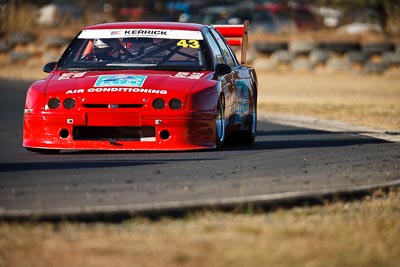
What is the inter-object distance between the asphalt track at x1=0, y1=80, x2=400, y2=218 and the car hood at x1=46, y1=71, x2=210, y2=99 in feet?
1.87

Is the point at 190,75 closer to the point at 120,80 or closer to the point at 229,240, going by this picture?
the point at 120,80

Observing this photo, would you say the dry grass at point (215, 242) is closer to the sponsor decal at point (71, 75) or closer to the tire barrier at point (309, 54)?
the sponsor decal at point (71, 75)

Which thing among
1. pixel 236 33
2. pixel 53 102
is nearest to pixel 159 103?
pixel 53 102

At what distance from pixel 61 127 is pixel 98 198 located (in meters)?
3.16

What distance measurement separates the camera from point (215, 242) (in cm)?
597

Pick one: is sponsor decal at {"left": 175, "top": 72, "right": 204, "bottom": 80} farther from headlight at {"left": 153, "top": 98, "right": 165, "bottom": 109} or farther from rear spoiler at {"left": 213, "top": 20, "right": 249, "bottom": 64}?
rear spoiler at {"left": 213, "top": 20, "right": 249, "bottom": 64}

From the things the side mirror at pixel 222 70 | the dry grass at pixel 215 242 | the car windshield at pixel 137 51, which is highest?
the car windshield at pixel 137 51

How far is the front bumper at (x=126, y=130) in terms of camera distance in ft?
34.2

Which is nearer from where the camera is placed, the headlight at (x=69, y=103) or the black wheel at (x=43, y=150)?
Result: the headlight at (x=69, y=103)

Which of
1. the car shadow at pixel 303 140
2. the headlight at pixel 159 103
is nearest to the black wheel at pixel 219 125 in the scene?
the headlight at pixel 159 103

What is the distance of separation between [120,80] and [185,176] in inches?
88.1

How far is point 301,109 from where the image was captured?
19.2 meters

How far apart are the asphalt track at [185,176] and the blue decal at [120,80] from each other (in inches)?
25.2

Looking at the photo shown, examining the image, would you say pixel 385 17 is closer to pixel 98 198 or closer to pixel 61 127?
pixel 61 127
